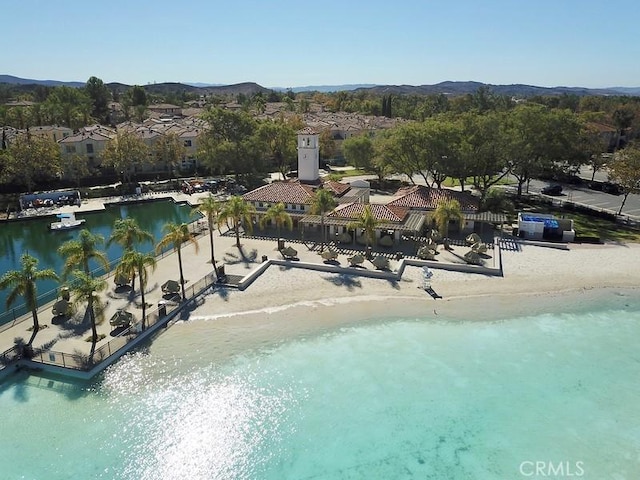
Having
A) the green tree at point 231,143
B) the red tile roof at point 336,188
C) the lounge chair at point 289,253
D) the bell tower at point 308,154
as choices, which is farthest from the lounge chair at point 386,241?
the green tree at point 231,143

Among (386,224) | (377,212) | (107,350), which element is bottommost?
(107,350)

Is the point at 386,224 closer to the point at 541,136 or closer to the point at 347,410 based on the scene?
the point at 347,410

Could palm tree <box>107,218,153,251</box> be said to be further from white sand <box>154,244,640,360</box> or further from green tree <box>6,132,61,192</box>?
green tree <box>6,132,61,192</box>

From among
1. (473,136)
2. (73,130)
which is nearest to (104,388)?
(473,136)

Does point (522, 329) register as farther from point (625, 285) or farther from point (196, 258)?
point (196, 258)

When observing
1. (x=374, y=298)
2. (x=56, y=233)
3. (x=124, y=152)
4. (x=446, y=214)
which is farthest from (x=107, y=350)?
(x=124, y=152)

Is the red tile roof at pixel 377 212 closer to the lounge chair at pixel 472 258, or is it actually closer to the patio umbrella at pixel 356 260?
the patio umbrella at pixel 356 260
